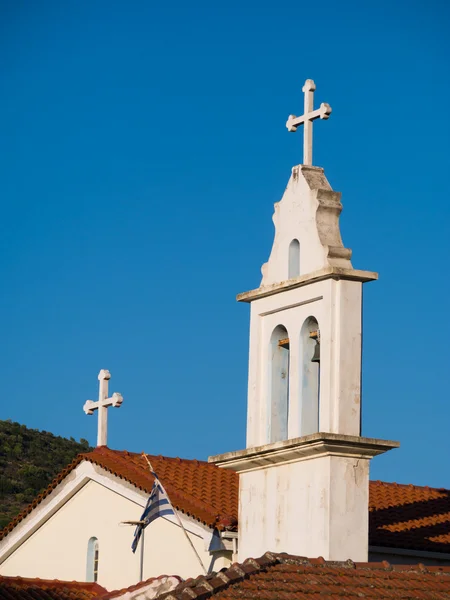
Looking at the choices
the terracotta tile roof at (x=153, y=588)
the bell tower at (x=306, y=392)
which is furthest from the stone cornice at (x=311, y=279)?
the terracotta tile roof at (x=153, y=588)

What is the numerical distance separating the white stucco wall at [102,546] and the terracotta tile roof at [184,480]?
0.39 meters

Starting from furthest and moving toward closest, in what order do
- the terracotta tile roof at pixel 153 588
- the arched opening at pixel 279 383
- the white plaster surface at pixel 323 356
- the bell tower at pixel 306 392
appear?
the arched opening at pixel 279 383 → the white plaster surface at pixel 323 356 → the bell tower at pixel 306 392 → the terracotta tile roof at pixel 153 588

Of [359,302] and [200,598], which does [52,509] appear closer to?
[359,302]

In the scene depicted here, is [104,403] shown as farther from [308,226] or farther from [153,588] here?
[153,588]

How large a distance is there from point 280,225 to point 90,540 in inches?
351

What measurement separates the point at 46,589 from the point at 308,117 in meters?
8.63

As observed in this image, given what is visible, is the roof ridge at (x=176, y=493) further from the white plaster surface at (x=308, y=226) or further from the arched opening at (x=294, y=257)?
the arched opening at (x=294, y=257)

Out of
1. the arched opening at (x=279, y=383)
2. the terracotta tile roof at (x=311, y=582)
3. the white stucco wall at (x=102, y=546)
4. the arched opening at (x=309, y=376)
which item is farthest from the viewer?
the white stucco wall at (x=102, y=546)

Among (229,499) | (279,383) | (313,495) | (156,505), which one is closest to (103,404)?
(229,499)

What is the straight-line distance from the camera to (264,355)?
66.5 feet

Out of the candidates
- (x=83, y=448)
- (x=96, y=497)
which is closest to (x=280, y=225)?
(x=96, y=497)

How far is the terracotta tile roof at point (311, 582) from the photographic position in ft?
50.9

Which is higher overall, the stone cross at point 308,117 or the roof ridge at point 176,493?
the stone cross at point 308,117

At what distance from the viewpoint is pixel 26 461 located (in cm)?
5262
